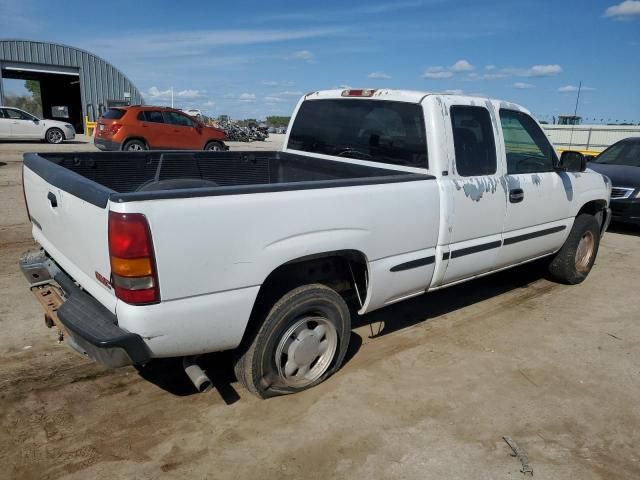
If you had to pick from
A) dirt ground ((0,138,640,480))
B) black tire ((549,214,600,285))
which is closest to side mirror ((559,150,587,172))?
black tire ((549,214,600,285))

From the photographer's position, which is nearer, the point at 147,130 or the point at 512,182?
the point at 512,182

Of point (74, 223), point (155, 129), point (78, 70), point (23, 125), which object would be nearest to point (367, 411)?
point (74, 223)

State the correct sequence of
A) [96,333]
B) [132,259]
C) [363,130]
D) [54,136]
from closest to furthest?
1. [132,259]
2. [96,333]
3. [363,130]
4. [54,136]

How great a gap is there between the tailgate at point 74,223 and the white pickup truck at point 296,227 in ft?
0.05

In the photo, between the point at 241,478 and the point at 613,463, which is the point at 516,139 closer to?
the point at 613,463

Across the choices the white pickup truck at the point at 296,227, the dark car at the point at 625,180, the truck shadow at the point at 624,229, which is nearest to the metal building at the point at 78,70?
the dark car at the point at 625,180

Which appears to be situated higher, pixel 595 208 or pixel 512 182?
pixel 512 182

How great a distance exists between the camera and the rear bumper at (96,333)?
2396 mm

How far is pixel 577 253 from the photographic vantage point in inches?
→ 222

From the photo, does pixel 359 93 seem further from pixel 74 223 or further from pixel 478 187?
pixel 74 223

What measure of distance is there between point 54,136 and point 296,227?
2292 cm

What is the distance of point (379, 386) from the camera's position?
11.3ft

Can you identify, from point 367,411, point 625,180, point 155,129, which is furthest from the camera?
point 155,129

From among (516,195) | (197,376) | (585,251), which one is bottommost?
(197,376)
